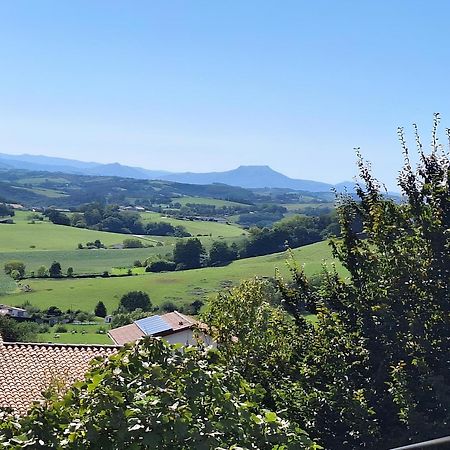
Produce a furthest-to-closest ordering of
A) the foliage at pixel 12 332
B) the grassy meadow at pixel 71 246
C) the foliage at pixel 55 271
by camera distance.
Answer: the grassy meadow at pixel 71 246 < the foliage at pixel 55 271 < the foliage at pixel 12 332

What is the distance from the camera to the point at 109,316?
5847 centimetres

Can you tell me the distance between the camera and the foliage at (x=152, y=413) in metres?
3.82

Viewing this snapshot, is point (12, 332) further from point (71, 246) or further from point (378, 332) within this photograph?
point (71, 246)

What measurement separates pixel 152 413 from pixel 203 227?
5013 inches

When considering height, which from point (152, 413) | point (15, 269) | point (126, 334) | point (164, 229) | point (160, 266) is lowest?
point (15, 269)

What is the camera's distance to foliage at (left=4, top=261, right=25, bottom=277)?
260ft

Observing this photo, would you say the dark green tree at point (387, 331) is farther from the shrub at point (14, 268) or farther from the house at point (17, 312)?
the shrub at point (14, 268)

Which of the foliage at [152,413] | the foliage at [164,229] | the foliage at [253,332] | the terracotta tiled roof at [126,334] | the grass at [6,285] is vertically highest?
the foliage at [152,413]

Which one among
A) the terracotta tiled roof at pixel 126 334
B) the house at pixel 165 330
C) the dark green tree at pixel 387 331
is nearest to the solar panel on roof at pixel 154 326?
the house at pixel 165 330

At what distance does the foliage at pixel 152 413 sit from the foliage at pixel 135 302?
5662 centimetres

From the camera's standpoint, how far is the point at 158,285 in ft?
229

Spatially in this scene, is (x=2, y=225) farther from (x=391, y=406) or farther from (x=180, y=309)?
(x=391, y=406)

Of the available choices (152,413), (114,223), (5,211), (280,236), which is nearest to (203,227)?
(114,223)

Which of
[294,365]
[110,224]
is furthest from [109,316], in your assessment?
[110,224]
